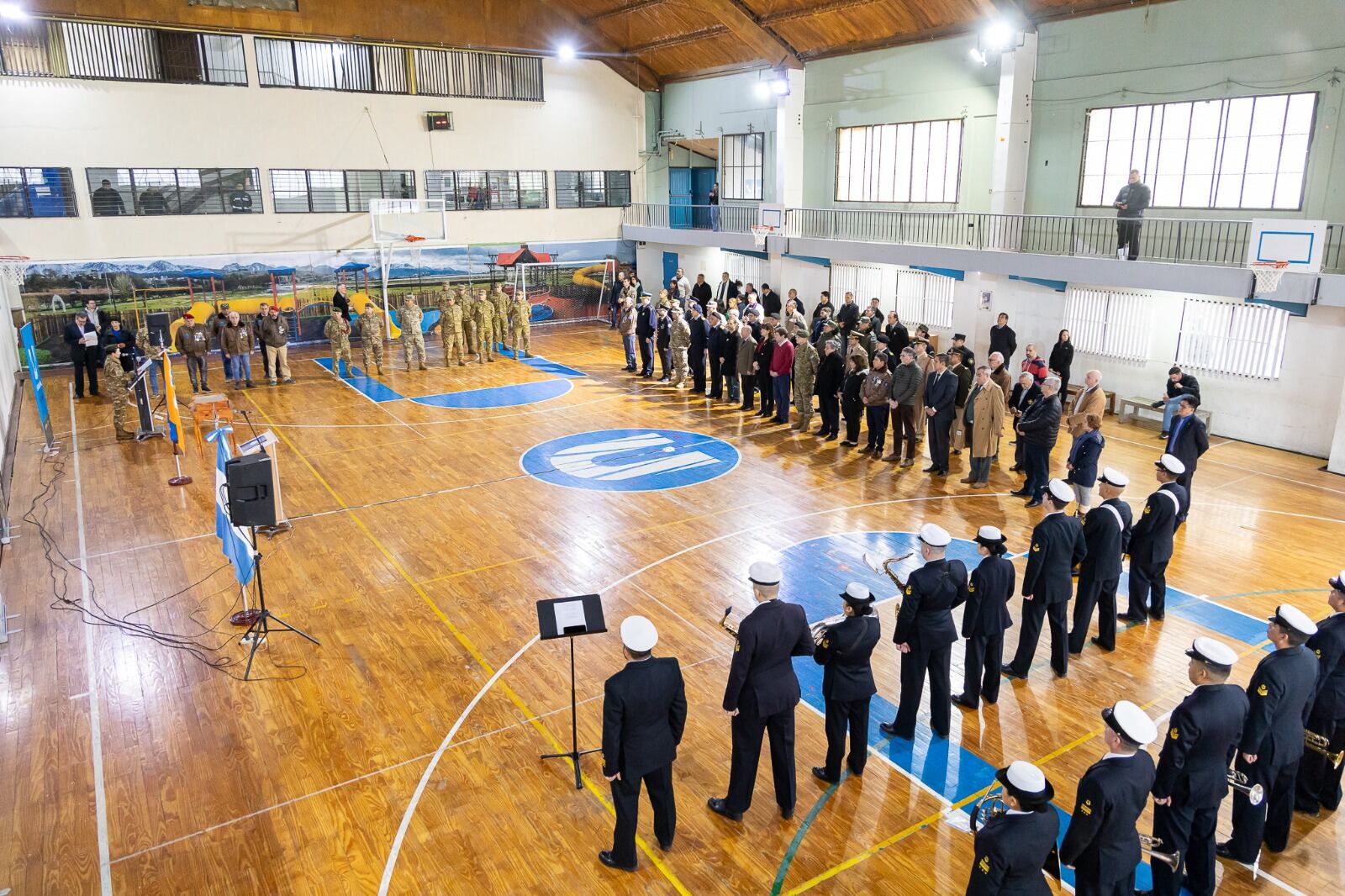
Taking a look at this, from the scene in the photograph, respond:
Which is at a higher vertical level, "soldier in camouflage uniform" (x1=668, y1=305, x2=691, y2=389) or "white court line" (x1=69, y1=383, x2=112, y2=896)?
"soldier in camouflage uniform" (x1=668, y1=305, x2=691, y2=389)

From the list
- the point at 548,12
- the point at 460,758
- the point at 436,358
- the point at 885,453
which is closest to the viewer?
the point at 460,758

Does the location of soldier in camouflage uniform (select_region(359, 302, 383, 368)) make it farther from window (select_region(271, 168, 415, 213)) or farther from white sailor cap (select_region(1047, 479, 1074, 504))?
white sailor cap (select_region(1047, 479, 1074, 504))

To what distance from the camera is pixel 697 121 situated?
28703 mm

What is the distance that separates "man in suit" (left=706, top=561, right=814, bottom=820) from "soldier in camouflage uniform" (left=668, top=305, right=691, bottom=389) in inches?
515

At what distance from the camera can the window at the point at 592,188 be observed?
28.6 m

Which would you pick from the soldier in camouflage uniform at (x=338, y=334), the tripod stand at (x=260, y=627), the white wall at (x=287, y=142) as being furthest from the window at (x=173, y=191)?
the tripod stand at (x=260, y=627)

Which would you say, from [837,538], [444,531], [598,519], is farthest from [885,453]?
[444,531]

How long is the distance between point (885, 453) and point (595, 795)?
948 centimetres

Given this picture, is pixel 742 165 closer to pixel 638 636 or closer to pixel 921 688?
pixel 921 688

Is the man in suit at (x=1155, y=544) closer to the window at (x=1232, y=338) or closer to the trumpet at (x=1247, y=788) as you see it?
the trumpet at (x=1247, y=788)

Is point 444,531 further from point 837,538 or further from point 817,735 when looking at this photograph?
point 817,735

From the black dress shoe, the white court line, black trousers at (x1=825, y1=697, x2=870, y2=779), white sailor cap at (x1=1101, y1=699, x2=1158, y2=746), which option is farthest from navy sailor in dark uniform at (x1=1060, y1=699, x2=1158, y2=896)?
the white court line

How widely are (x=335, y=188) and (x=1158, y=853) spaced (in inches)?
987

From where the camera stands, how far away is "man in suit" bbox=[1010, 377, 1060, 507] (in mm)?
11906
